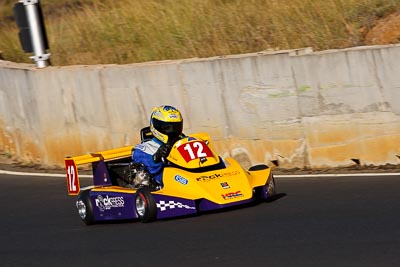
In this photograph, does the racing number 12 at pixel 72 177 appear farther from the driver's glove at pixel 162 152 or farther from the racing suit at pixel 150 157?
the driver's glove at pixel 162 152

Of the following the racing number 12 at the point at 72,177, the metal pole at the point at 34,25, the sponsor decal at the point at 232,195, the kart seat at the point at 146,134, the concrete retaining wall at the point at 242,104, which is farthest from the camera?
the metal pole at the point at 34,25

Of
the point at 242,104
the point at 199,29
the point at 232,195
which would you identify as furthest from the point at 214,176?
the point at 199,29

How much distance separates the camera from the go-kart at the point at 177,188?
10.0 meters

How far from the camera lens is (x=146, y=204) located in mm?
10188

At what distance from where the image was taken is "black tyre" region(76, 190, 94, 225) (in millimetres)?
11024

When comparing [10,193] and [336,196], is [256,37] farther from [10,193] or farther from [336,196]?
[336,196]

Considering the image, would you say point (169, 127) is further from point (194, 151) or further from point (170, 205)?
point (170, 205)

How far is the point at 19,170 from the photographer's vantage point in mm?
15797

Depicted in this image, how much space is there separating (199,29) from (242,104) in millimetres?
5102

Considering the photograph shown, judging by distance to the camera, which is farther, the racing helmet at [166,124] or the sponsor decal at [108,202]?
the racing helmet at [166,124]

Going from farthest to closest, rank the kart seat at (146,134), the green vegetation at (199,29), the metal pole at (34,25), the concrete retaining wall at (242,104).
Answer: the metal pole at (34,25) < the green vegetation at (199,29) < the concrete retaining wall at (242,104) < the kart seat at (146,134)

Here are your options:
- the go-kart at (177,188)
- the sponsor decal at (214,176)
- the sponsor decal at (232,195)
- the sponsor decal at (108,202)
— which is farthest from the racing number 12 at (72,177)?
the sponsor decal at (232,195)

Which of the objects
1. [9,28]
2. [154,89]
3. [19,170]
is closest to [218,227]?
[154,89]

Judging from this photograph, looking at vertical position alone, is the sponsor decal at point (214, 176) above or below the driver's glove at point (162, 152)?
below
